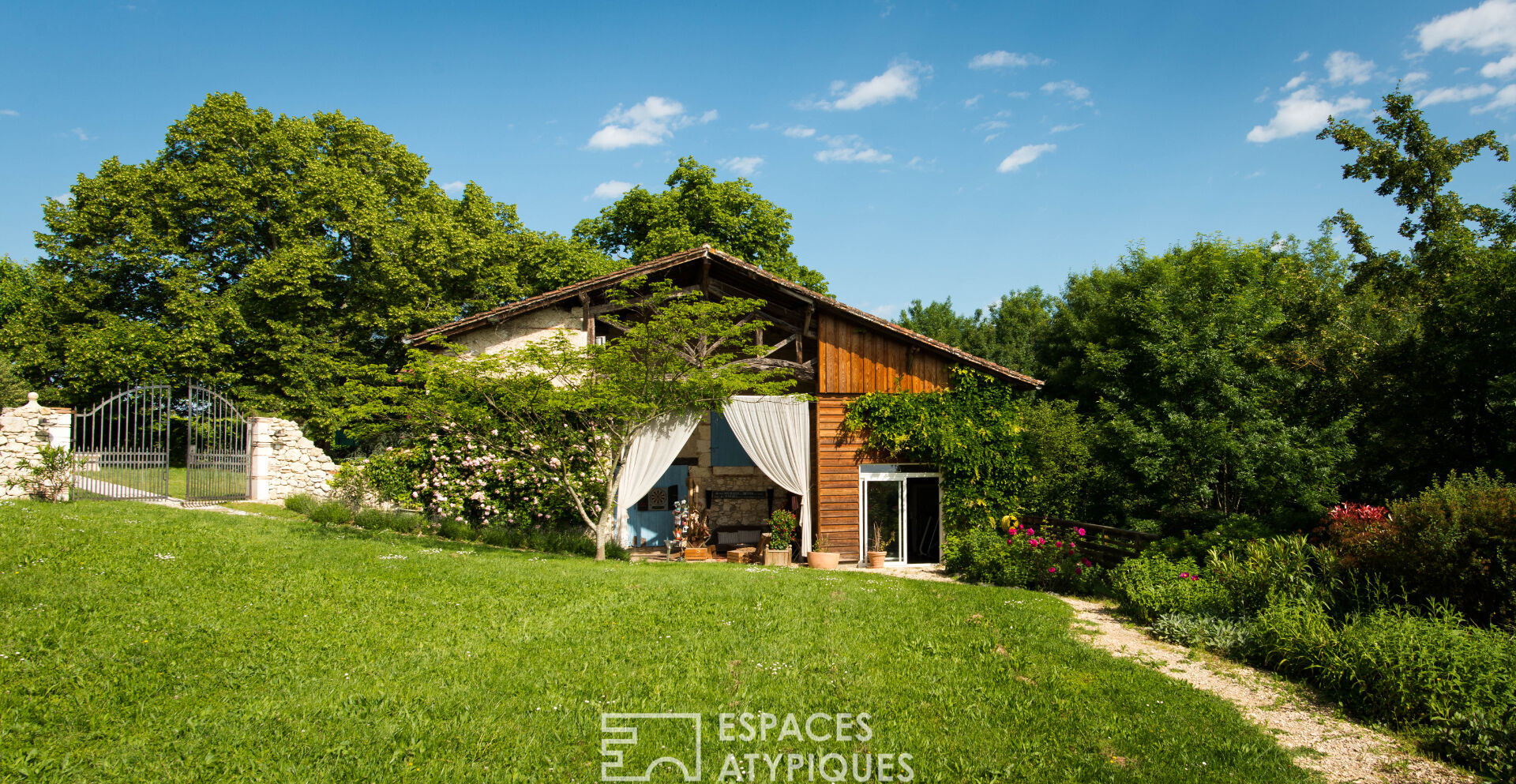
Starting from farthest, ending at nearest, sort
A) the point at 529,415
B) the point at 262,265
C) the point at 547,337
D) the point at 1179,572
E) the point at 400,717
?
the point at 262,265 < the point at 547,337 < the point at 529,415 < the point at 1179,572 < the point at 400,717

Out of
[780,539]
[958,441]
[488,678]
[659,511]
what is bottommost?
[780,539]

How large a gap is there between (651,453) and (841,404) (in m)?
3.84

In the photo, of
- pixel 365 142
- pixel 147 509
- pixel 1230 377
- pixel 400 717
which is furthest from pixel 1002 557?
pixel 365 142

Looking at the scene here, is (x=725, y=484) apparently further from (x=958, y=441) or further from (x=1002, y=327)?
(x=1002, y=327)

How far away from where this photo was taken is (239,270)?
23.1 m

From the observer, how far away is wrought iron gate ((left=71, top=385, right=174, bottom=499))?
13.2 m

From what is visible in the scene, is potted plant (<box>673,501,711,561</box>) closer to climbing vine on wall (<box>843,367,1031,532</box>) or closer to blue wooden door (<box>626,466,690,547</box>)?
blue wooden door (<box>626,466,690,547</box>)

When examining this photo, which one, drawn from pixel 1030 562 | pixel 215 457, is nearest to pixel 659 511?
pixel 1030 562

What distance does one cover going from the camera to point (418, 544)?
11852mm

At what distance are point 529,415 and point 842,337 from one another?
242 inches

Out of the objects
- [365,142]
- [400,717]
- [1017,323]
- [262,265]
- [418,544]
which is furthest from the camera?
[1017,323]

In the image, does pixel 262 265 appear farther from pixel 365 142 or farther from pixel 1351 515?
pixel 1351 515

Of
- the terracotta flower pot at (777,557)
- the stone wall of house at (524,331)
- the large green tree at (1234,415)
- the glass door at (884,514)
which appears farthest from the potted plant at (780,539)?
the large green tree at (1234,415)

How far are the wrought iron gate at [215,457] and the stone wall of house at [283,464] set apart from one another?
24cm
